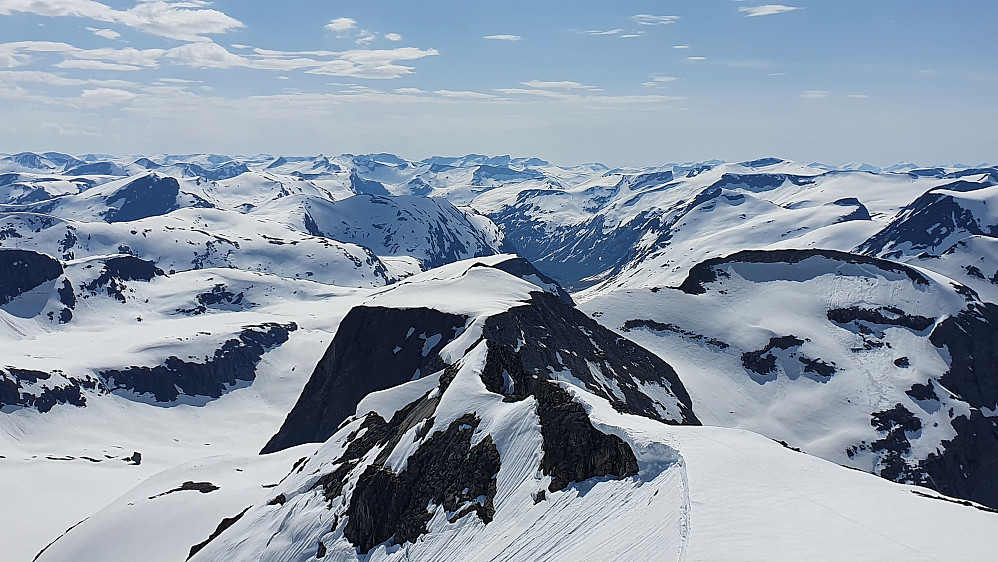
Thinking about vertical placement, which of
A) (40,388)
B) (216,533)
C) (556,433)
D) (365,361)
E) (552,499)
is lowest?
(40,388)

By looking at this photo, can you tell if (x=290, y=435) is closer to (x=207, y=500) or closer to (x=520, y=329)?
(x=207, y=500)

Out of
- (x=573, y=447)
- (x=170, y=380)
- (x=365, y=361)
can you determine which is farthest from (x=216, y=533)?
(x=170, y=380)

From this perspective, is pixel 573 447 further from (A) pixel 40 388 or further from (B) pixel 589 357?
(A) pixel 40 388

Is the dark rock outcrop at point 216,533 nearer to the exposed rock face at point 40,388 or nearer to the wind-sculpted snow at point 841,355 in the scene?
the wind-sculpted snow at point 841,355

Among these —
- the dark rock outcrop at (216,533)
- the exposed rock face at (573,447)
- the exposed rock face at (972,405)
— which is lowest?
the exposed rock face at (972,405)

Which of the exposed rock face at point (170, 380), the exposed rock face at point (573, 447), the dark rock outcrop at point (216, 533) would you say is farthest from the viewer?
the exposed rock face at point (170, 380)

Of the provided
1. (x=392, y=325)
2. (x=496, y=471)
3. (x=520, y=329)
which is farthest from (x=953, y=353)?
(x=496, y=471)

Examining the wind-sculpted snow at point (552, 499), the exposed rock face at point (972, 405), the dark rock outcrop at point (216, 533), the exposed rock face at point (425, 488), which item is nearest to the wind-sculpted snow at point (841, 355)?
the exposed rock face at point (972, 405)

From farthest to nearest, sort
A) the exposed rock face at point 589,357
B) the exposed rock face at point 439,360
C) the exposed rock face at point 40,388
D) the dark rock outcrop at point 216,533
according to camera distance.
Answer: the exposed rock face at point 40,388 → the exposed rock face at point 439,360 → the exposed rock face at point 589,357 → the dark rock outcrop at point 216,533
